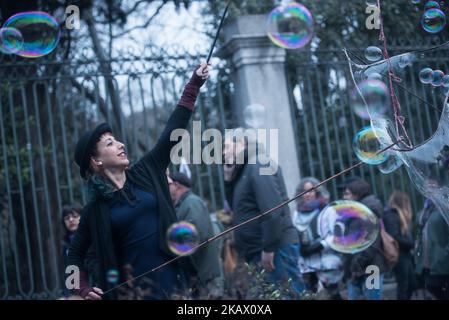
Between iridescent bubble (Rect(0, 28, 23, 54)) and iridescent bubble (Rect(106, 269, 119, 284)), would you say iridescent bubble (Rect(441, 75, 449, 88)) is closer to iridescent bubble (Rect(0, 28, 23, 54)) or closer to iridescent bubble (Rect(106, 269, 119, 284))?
iridescent bubble (Rect(106, 269, 119, 284))

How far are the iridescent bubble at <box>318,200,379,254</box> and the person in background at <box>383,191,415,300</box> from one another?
0.92 metres

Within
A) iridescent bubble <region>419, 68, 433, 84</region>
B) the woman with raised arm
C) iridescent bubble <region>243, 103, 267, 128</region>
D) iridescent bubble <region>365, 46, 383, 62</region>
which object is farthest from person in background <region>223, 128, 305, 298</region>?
the woman with raised arm

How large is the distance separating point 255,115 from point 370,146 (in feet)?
8.64

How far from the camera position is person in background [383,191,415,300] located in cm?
696

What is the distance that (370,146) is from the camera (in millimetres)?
5117

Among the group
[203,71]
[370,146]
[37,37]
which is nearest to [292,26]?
[37,37]

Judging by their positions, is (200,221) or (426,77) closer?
(426,77)

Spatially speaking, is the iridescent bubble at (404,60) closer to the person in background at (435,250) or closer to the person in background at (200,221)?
the person in background at (435,250)

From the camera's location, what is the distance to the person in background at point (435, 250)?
19.4ft

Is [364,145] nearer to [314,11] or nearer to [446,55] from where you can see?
[446,55]

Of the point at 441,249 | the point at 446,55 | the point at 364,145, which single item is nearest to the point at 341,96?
the point at 446,55

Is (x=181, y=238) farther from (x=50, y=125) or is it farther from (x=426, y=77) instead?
(x=50, y=125)

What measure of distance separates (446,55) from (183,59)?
9.08ft
